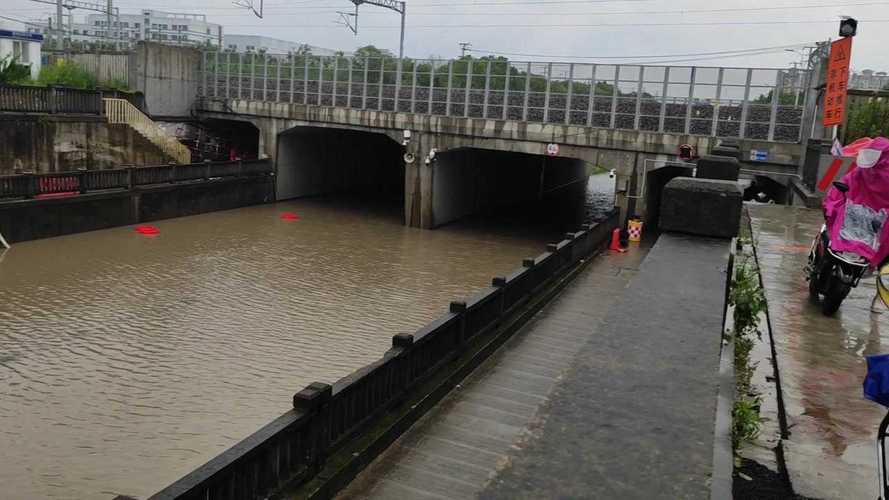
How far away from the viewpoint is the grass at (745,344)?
17.4 feet

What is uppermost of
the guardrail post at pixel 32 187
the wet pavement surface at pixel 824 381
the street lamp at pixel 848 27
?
the street lamp at pixel 848 27

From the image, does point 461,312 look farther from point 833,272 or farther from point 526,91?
point 526,91

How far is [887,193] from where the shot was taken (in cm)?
758

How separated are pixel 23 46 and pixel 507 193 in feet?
82.7

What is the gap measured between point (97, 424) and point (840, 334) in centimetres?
908

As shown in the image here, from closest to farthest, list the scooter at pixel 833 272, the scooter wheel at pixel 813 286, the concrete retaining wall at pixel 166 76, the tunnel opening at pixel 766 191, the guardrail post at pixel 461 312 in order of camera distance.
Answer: the scooter at pixel 833 272 < the scooter wheel at pixel 813 286 < the guardrail post at pixel 461 312 < the tunnel opening at pixel 766 191 < the concrete retaining wall at pixel 166 76

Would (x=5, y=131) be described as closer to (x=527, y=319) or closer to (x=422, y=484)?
(x=527, y=319)

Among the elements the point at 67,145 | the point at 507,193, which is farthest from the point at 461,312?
the point at 507,193

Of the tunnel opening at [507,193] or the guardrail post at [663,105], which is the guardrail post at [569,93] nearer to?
the guardrail post at [663,105]

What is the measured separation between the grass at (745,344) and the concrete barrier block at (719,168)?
187cm

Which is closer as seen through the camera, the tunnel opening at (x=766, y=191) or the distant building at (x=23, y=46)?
the tunnel opening at (x=766, y=191)

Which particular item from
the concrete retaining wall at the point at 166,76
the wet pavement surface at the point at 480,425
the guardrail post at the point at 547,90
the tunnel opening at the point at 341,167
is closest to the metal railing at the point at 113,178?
the tunnel opening at the point at 341,167

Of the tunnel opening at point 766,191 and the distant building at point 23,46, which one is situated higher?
the distant building at point 23,46

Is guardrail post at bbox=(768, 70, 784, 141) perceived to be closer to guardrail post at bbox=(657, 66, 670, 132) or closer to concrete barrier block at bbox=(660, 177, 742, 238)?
guardrail post at bbox=(657, 66, 670, 132)
